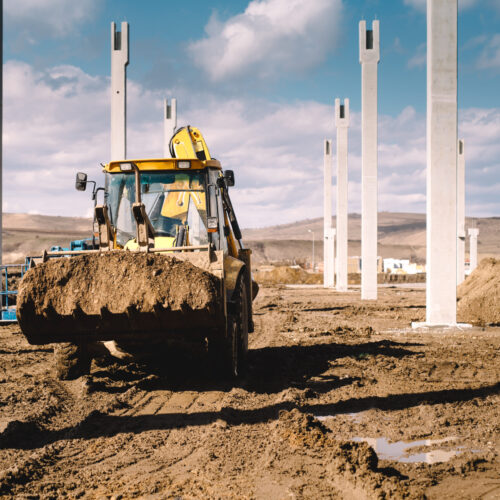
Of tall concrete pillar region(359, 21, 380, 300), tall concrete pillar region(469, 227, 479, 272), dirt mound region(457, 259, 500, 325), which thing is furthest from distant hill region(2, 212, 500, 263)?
dirt mound region(457, 259, 500, 325)

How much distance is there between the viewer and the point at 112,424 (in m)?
6.21

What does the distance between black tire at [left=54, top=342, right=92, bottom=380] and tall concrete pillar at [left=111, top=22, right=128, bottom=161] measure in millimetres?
11782

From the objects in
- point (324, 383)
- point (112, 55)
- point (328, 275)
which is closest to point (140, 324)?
point (324, 383)

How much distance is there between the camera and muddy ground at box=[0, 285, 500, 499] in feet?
14.2

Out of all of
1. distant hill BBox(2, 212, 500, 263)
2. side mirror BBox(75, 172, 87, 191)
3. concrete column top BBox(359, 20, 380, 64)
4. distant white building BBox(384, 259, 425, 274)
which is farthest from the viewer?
distant hill BBox(2, 212, 500, 263)

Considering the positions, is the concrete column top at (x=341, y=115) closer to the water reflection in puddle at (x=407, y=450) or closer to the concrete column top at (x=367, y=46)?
the concrete column top at (x=367, y=46)

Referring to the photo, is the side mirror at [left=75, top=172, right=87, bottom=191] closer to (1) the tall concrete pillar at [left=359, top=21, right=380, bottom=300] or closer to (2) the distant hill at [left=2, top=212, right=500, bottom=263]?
(1) the tall concrete pillar at [left=359, top=21, right=380, bottom=300]

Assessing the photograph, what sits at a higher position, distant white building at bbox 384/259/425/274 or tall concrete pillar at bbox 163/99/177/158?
tall concrete pillar at bbox 163/99/177/158

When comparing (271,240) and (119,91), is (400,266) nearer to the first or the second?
(119,91)

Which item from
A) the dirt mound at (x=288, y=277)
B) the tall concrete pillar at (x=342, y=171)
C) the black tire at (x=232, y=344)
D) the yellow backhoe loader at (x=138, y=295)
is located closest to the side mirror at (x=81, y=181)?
the yellow backhoe loader at (x=138, y=295)

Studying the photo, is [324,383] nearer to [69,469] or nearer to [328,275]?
[69,469]

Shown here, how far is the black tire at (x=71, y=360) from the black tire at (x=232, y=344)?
69.4 inches

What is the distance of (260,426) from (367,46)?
64.5 ft

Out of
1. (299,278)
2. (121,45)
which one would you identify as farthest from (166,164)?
(299,278)
